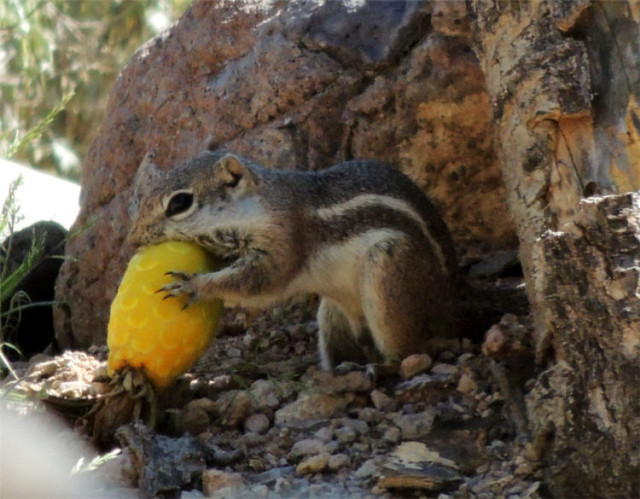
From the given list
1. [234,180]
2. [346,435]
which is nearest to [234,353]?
[234,180]

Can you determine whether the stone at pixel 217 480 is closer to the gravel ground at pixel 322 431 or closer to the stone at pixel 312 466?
the gravel ground at pixel 322 431

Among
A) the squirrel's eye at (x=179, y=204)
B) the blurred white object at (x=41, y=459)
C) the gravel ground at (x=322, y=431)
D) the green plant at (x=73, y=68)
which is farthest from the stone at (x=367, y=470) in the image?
the green plant at (x=73, y=68)

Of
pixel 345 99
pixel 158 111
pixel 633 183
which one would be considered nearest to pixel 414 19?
pixel 345 99

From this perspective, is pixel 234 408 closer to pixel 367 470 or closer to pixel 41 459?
pixel 367 470

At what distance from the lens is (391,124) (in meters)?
5.54

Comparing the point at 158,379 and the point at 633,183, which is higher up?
the point at 633,183

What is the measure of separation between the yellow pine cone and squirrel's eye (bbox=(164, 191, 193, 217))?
1.19ft

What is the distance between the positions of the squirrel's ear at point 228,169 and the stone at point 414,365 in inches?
43.4

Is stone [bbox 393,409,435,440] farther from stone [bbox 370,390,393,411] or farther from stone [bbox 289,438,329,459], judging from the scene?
stone [bbox 289,438,329,459]

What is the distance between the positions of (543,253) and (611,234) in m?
0.22

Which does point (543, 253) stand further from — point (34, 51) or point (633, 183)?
point (34, 51)

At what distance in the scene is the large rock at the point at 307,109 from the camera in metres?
5.50

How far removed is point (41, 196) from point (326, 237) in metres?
2.65

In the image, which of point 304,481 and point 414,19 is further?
point 414,19
